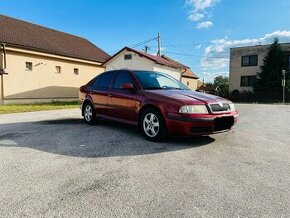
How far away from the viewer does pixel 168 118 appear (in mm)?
5332

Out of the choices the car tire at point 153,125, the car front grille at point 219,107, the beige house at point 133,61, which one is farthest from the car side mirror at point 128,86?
the beige house at point 133,61

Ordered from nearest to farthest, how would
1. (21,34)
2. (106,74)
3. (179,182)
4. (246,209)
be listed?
(246,209), (179,182), (106,74), (21,34)

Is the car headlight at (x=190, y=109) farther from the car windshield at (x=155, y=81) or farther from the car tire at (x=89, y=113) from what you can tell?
the car tire at (x=89, y=113)

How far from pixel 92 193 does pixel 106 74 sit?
4926 millimetres

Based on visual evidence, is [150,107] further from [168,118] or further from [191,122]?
[191,122]

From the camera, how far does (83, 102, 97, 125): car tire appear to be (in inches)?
308

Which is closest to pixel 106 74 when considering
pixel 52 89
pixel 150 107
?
pixel 150 107

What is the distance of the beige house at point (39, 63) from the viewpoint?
1817 centimetres

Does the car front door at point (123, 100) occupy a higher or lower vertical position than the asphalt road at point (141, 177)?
higher

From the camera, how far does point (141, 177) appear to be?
3.66m

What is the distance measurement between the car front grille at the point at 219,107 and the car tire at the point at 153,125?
996 millimetres

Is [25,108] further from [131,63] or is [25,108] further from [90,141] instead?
[131,63]

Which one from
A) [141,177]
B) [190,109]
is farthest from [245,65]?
[141,177]

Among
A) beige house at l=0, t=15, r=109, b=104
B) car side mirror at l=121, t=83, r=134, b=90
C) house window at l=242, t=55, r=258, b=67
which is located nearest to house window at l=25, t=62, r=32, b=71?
beige house at l=0, t=15, r=109, b=104
